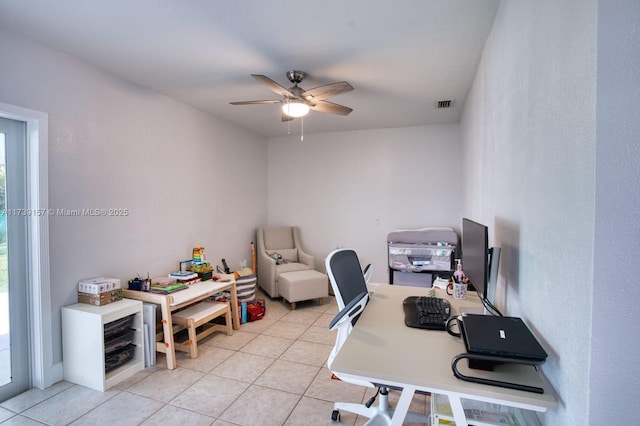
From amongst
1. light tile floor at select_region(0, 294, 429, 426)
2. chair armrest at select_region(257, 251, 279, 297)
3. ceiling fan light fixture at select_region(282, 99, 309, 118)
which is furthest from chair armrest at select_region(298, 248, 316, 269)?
ceiling fan light fixture at select_region(282, 99, 309, 118)

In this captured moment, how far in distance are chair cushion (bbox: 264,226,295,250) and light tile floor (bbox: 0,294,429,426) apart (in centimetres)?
194

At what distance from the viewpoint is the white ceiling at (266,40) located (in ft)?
5.87

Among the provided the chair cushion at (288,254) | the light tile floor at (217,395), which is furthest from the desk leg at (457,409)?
the chair cushion at (288,254)

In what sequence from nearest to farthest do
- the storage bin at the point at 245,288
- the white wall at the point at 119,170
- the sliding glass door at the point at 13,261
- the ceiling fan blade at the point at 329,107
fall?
the sliding glass door at the point at 13,261
the white wall at the point at 119,170
the ceiling fan blade at the point at 329,107
the storage bin at the point at 245,288

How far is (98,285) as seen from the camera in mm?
2412

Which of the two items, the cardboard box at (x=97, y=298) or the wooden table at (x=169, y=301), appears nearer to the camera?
the cardboard box at (x=97, y=298)

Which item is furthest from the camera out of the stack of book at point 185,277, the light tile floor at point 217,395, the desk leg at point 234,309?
the desk leg at point 234,309

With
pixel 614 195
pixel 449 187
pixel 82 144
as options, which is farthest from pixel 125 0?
pixel 449 187

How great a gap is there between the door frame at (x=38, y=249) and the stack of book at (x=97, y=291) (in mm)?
215

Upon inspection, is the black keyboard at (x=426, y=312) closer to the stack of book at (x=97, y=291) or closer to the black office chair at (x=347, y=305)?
the black office chair at (x=347, y=305)

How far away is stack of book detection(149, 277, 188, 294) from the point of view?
277 cm

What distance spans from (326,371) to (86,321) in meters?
1.86

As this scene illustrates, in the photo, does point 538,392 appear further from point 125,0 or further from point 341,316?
point 125,0

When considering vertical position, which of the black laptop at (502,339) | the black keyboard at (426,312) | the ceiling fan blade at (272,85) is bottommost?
the black keyboard at (426,312)
